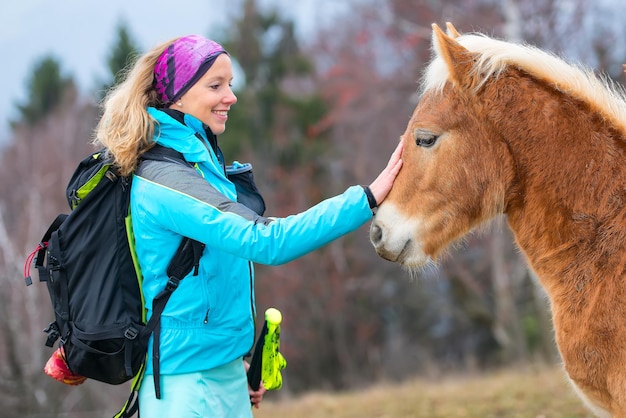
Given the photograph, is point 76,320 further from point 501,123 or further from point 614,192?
point 614,192

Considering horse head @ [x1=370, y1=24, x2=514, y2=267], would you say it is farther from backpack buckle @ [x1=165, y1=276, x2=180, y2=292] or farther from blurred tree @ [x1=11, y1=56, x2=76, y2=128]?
blurred tree @ [x1=11, y1=56, x2=76, y2=128]

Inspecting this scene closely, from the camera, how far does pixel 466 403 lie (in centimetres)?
736

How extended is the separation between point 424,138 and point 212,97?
3.26 feet

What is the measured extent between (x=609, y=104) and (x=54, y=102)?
120 feet

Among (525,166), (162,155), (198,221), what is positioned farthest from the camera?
(525,166)

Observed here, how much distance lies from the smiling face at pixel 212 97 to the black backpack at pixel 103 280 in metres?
0.25

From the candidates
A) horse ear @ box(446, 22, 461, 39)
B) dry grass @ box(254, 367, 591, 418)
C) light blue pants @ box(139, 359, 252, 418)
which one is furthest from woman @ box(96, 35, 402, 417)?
dry grass @ box(254, 367, 591, 418)

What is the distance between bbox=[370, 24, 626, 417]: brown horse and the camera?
2.96m

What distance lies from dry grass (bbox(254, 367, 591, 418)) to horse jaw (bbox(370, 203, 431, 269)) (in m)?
3.56

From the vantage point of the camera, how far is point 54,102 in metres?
36.1

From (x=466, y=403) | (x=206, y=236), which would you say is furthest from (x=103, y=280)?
(x=466, y=403)

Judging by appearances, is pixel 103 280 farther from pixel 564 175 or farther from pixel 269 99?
pixel 269 99

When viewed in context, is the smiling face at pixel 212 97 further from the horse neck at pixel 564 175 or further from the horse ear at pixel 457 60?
the horse neck at pixel 564 175

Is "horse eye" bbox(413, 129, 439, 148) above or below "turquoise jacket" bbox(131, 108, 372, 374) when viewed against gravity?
above
